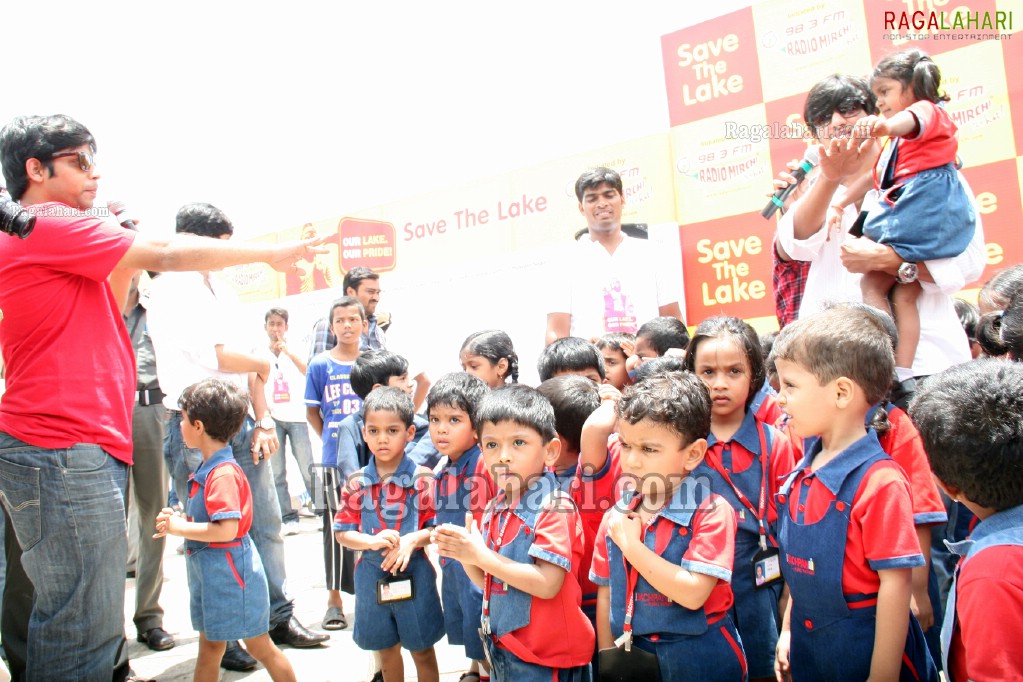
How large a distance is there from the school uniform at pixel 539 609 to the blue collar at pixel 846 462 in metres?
0.68

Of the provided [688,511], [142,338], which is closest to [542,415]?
[688,511]

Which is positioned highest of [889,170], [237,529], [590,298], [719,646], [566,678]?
[889,170]

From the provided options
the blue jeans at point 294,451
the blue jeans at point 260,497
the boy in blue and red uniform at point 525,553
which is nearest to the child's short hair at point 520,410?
the boy in blue and red uniform at point 525,553

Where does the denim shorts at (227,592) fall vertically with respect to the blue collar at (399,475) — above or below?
below

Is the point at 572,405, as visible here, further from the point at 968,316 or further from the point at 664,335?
the point at 968,316

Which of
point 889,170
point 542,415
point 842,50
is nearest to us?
point 542,415

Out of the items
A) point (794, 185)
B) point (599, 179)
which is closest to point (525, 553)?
point (794, 185)

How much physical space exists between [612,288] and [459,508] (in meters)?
1.52

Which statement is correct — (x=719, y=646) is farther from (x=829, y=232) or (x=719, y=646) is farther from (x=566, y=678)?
(x=829, y=232)

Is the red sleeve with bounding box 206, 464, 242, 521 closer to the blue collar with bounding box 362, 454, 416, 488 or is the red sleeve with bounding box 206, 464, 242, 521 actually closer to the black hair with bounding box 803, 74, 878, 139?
the blue collar with bounding box 362, 454, 416, 488

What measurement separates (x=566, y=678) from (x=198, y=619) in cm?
145

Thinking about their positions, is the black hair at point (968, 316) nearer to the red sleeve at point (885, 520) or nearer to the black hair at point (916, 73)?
the black hair at point (916, 73)

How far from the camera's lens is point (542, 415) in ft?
7.04

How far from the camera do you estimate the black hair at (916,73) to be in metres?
2.42
